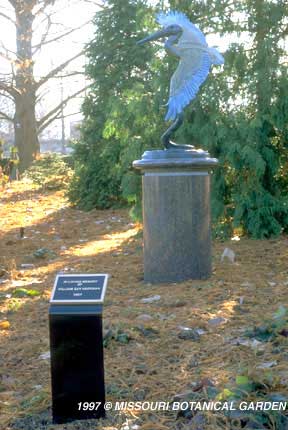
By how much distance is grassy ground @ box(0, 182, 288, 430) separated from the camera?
10.3 ft

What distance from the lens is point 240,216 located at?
8.11m

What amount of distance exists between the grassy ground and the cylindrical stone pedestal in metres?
0.18

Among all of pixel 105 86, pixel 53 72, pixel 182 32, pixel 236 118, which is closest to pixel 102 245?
pixel 236 118

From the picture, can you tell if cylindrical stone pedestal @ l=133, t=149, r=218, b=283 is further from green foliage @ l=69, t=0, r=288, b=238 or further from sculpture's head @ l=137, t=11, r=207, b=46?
green foliage @ l=69, t=0, r=288, b=238

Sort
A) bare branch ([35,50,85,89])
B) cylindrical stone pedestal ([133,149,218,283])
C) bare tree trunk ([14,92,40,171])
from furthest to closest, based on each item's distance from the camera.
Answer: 1. bare tree trunk ([14,92,40,171])
2. bare branch ([35,50,85,89])
3. cylindrical stone pedestal ([133,149,218,283])

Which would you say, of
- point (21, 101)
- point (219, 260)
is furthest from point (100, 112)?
point (21, 101)

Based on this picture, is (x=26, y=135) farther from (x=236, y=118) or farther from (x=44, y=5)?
(x=236, y=118)

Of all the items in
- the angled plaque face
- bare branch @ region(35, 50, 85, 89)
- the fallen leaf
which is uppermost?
bare branch @ region(35, 50, 85, 89)

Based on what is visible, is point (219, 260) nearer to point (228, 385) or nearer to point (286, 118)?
point (286, 118)

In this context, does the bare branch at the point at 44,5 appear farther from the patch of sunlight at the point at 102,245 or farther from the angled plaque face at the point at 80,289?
the angled plaque face at the point at 80,289

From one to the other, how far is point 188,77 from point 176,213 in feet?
4.57

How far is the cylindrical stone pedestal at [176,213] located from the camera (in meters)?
5.79

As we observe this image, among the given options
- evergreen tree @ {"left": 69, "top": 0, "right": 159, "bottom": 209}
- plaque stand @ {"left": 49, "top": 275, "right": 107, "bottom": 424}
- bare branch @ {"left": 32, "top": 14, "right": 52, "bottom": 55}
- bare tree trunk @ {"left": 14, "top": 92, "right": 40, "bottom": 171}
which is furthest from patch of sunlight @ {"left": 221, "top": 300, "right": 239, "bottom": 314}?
bare tree trunk @ {"left": 14, "top": 92, "right": 40, "bottom": 171}

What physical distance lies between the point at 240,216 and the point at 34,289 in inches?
129
